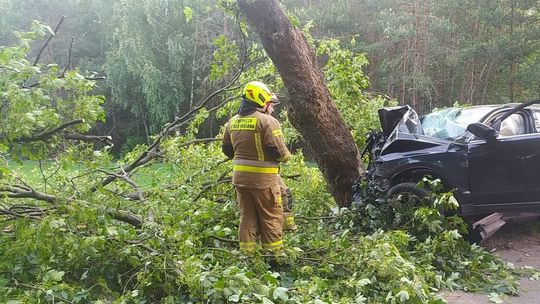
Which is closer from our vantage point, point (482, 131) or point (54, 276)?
point (54, 276)

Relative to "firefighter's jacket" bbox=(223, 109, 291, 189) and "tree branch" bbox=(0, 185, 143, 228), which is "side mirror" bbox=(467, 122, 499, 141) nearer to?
"firefighter's jacket" bbox=(223, 109, 291, 189)

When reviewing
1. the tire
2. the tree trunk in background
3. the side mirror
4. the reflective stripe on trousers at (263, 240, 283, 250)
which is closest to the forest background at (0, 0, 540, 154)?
the tree trunk in background

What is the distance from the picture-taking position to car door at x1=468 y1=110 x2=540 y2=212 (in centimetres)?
515

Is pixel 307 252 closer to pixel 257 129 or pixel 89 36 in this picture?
pixel 257 129

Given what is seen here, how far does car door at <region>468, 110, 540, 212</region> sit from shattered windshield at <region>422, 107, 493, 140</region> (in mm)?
309

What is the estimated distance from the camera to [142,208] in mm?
4312

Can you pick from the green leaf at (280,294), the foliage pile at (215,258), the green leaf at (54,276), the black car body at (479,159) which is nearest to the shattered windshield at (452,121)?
the black car body at (479,159)

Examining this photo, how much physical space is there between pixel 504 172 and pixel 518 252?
1041mm

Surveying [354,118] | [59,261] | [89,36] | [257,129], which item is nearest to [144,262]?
[59,261]

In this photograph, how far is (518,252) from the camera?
5508mm

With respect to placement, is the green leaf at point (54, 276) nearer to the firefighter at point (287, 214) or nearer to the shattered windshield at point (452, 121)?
the firefighter at point (287, 214)

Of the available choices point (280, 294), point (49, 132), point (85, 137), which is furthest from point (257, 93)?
point (280, 294)

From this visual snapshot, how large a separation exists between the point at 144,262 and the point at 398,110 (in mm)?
3905

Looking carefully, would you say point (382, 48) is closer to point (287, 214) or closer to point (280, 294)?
point (287, 214)
